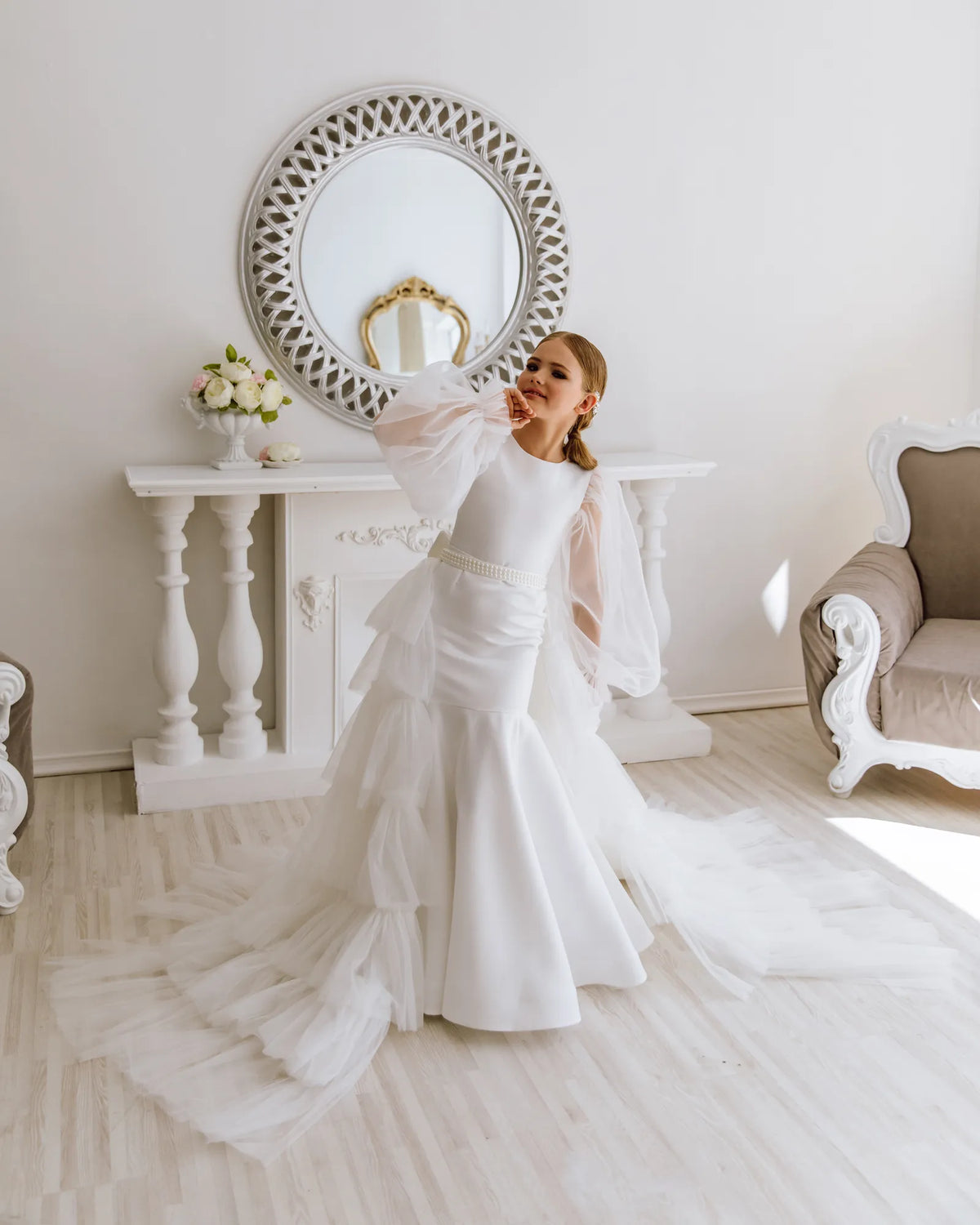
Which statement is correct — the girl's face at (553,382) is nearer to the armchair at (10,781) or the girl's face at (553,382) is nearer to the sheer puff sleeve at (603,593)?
the sheer puff sleeve at (603,593)

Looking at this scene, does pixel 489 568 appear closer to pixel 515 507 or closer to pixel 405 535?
pixel 515 507

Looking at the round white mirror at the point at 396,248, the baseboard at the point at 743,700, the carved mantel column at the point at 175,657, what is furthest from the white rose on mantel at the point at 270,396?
the baseboard at the point at 743,700

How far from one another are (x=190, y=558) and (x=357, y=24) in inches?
66.4

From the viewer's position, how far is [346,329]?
3.73 metres

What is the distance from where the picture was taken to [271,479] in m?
3.38

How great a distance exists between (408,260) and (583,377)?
5.33 ft

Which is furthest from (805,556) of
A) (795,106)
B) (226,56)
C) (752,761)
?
(226,56)

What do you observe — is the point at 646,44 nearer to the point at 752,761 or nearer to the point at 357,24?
the point at 357,24

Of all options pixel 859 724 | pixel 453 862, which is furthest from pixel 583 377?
pixel 859 724

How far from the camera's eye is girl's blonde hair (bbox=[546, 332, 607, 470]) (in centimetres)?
233

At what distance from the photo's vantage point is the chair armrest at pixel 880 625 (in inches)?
139

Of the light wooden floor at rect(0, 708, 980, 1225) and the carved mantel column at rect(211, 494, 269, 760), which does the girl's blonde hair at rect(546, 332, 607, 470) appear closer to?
the light wooden floor at rect(0, 708, 980, 1225)

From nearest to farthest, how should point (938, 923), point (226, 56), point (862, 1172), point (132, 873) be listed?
point (862, 1172) → point (938, 923) → point (132, 873) → point (226, 56)

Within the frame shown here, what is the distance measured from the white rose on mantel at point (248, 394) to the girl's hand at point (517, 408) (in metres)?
1.35
